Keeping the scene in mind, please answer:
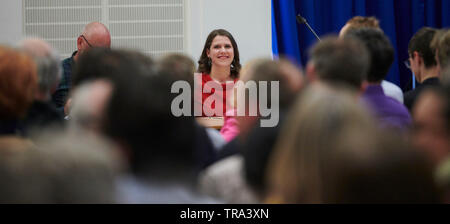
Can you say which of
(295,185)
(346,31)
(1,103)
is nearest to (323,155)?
(295,185)

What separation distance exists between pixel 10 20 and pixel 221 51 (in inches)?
87.9

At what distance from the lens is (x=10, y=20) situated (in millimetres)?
5930

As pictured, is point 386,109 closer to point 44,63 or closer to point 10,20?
point 44,63

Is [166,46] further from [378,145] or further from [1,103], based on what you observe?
[378,145]

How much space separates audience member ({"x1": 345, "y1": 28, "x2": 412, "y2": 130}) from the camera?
2.75m

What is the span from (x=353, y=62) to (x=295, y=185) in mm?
1120

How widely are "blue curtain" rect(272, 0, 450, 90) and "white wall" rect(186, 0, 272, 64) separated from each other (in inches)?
5.2

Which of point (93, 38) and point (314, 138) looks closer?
point (314, 138)

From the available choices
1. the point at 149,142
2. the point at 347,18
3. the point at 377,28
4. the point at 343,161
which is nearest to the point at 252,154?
the point at 149,142

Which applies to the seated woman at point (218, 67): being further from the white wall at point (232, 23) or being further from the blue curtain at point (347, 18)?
the blue curtain at point (347, 18)

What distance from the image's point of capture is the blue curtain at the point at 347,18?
6086 millimetres

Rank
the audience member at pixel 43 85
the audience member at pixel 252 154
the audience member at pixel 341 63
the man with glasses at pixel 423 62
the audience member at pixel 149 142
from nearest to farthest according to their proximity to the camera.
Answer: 1. the audience member at pixel 149 142
2. the audience member at pixel 252 154
3. the audience member at pixel 341 63
4. the audience member at pixel 43 85
5. the man with glasses at pixel 423 62

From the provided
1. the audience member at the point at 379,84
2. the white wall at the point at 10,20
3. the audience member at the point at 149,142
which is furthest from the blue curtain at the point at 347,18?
the audience member at the point at 149,142

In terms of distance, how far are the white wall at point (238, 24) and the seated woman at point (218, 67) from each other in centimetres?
99
